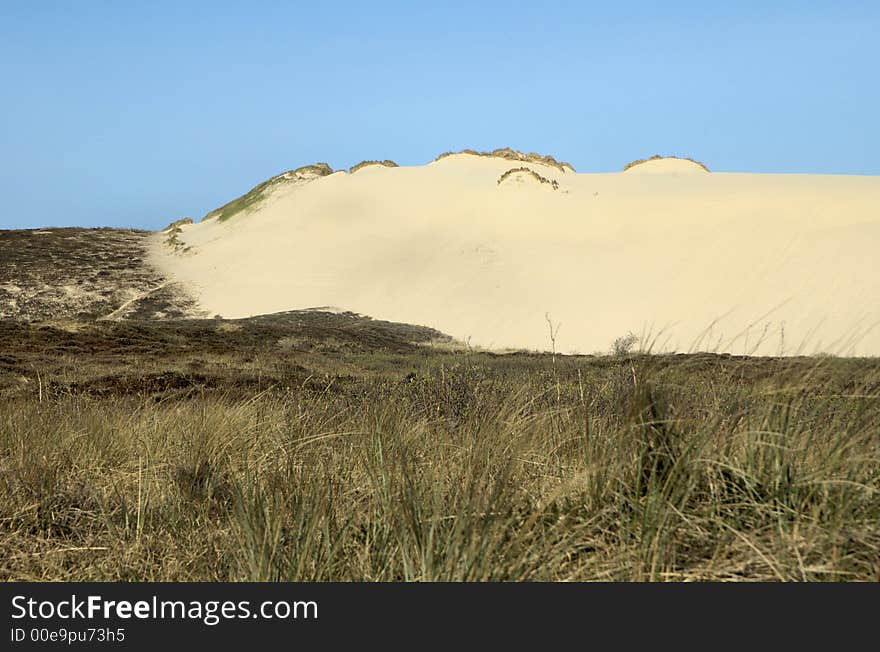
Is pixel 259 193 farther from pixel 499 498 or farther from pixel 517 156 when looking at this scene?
pixel 499 498

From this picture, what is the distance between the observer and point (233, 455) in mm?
5148

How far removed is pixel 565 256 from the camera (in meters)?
35.8

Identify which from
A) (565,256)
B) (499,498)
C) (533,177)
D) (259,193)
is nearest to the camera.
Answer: (499,498)

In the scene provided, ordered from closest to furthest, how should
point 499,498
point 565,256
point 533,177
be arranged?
point 499,498 < point 565,256 < point 533,177

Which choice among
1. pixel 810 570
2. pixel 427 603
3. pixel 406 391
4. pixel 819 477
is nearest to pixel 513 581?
pixel 427 603

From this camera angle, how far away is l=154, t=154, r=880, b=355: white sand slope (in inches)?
1073

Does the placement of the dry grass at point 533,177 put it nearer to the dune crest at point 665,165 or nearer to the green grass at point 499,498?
the dune crest at point 665,165

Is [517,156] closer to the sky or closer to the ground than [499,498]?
closer to the sky

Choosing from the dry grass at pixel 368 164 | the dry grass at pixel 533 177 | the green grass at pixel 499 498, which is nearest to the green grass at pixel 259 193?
the dry grass at pixel 368 164

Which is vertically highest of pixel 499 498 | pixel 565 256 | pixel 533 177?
pixel 533 177

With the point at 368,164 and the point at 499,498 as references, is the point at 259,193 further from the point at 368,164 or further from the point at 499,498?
the point at 499,498

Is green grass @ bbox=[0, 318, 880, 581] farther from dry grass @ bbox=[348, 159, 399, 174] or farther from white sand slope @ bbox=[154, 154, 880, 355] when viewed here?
dry grass @ bbox=[348, 159, 399, 174]

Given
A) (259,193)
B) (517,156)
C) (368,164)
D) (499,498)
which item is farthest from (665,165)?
(499,498)

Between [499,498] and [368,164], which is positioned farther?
[368,164]
